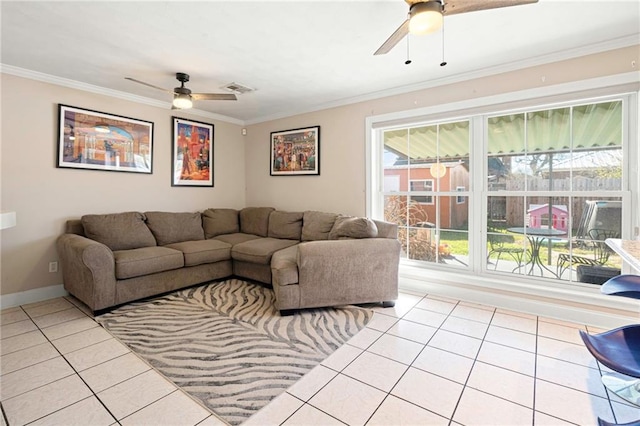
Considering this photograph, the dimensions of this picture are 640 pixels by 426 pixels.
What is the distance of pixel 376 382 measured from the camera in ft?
6.11

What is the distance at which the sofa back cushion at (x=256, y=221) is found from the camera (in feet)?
14.9

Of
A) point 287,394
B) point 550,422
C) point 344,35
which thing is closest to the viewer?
point 550,422

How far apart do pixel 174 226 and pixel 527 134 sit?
4.24 metres

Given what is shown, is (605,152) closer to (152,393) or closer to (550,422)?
(550,422)

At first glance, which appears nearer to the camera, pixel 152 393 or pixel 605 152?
pixel 152 393

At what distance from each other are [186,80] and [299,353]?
2951 mm

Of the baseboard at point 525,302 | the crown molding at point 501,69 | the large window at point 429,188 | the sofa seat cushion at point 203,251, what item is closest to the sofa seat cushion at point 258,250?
the sofa seat cushion at point 203,251

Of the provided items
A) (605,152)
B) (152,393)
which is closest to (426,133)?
(605,152)

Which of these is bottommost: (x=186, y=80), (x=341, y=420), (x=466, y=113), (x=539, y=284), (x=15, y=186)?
(x=341, y=420)

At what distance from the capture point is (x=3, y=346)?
7.43ft

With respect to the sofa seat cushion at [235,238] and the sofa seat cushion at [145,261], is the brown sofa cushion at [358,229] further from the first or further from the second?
the sofa seat cushion at [145,261]

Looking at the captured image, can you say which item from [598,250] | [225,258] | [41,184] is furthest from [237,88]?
[598,250]

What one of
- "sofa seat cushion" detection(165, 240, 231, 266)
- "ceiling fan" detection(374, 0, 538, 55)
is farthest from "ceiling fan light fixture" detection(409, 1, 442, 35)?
"sofa seat cushion" detection(165, 240, 231, 266)

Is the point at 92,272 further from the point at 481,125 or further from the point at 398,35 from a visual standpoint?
the point at 481,125
